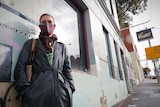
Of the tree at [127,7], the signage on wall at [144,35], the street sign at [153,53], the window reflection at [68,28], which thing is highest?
the tree at [127,7]

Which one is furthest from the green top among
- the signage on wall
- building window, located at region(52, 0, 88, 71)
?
the signage on wall

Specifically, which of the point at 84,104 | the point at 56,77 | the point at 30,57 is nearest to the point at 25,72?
the point at 30,57

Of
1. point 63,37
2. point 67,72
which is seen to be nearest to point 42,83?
point 67,72

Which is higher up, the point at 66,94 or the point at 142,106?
the point at 66,94

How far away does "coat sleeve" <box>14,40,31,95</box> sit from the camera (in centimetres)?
112

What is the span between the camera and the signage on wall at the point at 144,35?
1272 centimetres

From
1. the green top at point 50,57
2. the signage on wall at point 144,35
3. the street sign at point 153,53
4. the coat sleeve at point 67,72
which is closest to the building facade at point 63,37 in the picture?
the green top at point 50,57

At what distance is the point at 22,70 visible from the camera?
1.20 metres

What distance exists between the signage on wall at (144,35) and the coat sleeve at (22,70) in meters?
13.3

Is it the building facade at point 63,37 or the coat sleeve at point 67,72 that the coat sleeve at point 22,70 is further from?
the coat sleeve at point 67,72

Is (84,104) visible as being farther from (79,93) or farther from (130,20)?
(130,20)

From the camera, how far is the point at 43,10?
1.92 m

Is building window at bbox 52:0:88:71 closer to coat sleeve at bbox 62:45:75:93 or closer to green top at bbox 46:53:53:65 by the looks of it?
coat sleeve at bbox 62:45:75:93

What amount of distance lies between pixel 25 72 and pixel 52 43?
419 millimetres
